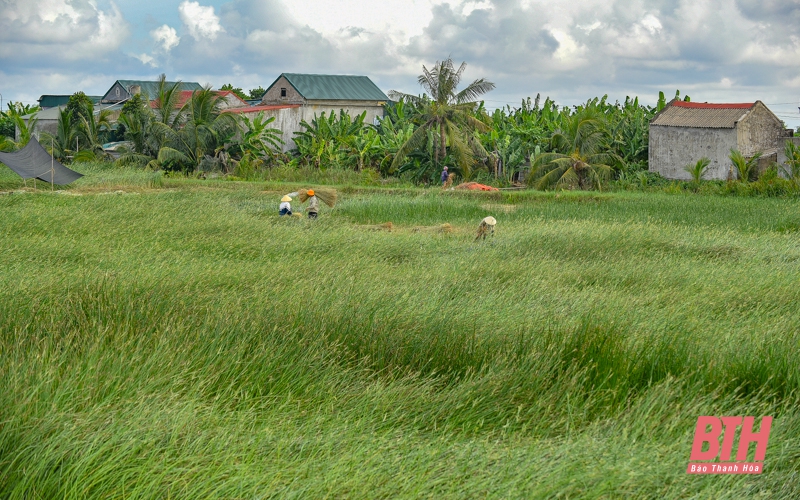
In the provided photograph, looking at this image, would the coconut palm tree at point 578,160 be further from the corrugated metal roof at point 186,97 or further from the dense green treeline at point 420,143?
the corrugated metal roof at point 186,97

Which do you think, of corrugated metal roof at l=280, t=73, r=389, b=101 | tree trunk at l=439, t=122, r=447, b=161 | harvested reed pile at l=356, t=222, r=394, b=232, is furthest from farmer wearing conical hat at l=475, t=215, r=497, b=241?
corrugated metal roof at l=280, t=73, r=389, b=101

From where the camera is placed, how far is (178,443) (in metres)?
3.52

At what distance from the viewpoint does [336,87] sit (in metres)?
40.1

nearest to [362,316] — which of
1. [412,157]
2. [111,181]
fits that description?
[111,181]

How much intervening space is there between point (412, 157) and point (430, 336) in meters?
24.1

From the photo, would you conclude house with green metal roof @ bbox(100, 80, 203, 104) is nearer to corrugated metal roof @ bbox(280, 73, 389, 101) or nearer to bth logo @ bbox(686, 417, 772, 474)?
corrugated metal roof @ bbox(280, 73, 389, 101)

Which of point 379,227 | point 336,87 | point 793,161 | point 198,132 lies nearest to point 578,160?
point 793,161

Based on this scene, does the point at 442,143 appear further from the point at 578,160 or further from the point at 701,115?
the point at 701,115

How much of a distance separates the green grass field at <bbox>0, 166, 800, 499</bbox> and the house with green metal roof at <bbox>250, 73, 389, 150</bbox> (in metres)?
26.3

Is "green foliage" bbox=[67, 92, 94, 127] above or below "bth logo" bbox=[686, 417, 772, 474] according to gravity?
above

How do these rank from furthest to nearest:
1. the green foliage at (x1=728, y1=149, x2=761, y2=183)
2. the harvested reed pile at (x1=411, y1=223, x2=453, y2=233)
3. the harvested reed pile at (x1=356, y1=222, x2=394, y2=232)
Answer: the green foliage at (x1=728, y1=149, x2=761, y2=183) < the harvested reed pile at (x1=356, y1=222, x2=394, y2=232) < the harvested reed pile at (x1=411, y1=223, x2=453, y2=233)

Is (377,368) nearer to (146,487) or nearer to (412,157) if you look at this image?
(146,487)

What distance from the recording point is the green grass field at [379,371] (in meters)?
3.33

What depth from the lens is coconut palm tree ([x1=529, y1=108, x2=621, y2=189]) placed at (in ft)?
79.3
